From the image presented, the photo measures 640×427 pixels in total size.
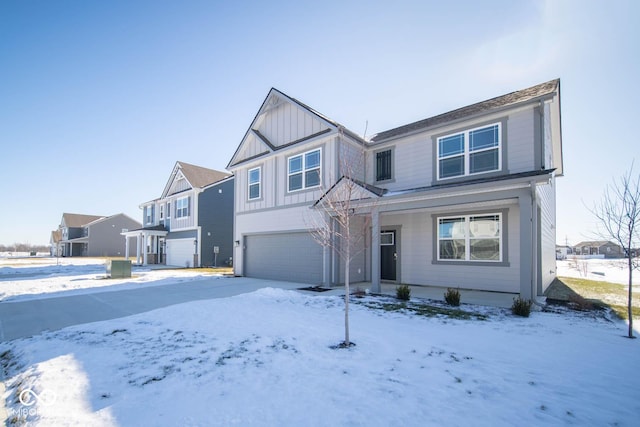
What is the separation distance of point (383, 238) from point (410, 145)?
13.4ft

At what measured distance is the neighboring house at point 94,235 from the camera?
44781 mm

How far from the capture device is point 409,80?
10.7 meters

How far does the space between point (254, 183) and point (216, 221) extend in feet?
33.5

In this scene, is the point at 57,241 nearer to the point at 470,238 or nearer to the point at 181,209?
the point at 181,209

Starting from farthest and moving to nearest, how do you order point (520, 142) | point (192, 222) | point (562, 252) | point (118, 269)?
point (562, 252), point (192, 222), point (118, 269), point (520, 142)

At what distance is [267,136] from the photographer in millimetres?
15523

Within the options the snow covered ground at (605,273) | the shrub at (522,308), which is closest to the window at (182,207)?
the shrub at (522,308)

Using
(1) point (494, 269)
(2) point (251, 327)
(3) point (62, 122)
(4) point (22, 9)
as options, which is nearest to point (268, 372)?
(2) point (251, 327)

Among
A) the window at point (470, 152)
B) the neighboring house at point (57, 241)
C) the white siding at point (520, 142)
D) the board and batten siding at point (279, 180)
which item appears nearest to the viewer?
the white siding at point (520, 142)

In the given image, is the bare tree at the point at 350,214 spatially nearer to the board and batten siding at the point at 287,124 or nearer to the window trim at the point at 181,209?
the board and batten siding at the point at 287,124

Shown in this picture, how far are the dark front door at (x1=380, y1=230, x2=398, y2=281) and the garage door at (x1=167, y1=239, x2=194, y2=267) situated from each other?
16791mm

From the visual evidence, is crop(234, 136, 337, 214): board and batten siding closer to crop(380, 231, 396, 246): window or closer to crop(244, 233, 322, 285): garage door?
crop(244, 233, 322, 285): garage door

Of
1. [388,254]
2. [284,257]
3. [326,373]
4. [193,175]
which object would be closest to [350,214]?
[388,254]

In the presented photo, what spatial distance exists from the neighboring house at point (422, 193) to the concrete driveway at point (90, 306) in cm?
383
